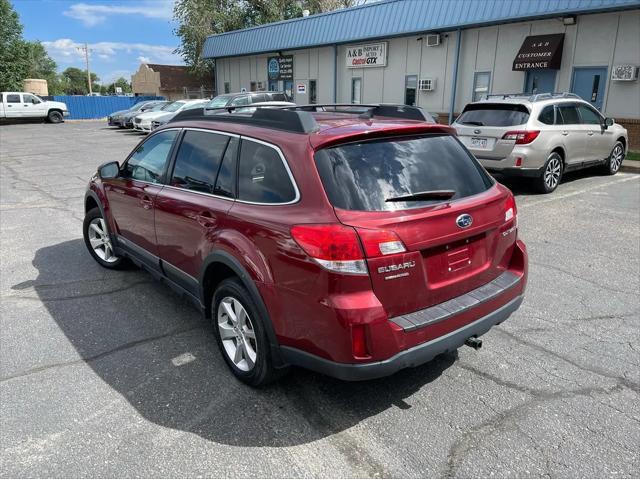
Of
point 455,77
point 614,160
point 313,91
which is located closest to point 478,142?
point 614,160

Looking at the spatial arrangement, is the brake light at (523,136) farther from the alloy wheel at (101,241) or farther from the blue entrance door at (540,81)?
the blue entrance door at (540,81)

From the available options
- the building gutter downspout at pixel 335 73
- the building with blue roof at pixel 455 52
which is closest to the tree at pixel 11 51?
the building with blue roof at pixel 455 52

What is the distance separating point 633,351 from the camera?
12.1 ft

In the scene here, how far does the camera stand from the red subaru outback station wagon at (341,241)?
257 centimetres

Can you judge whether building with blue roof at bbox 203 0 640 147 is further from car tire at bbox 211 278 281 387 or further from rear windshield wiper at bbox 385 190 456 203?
car tire at bbox 211 278 281 387

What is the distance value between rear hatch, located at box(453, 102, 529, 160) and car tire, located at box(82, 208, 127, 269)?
20.6 feet

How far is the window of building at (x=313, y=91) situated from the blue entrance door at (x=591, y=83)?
1298 centimetres

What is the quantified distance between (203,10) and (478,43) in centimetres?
2580

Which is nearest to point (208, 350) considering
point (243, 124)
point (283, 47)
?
point (243, 124)

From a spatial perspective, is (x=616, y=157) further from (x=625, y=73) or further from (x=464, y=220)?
(x=464, y=220)

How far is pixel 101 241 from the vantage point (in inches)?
218

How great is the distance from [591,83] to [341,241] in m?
15.2

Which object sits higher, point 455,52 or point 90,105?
point 455,52

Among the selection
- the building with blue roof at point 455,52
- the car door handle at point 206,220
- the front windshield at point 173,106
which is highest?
the building with blue roof at point 455,52
